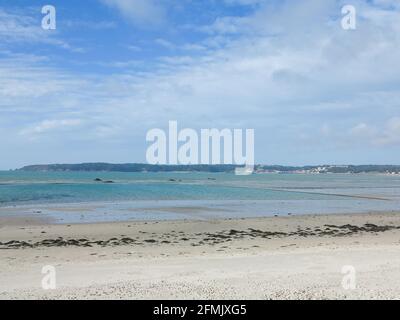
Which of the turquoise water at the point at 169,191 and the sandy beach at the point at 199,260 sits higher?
the sandy beach at the point at 199,260

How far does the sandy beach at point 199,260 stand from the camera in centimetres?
971

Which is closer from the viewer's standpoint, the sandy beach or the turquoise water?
the sandy beach

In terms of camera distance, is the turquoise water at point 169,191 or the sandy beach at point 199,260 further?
the turquoise water at point 169,191

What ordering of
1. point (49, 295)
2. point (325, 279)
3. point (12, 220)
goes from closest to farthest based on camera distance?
point (49, 295), point (325, 279), point (12, 220)

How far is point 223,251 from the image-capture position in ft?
55.6

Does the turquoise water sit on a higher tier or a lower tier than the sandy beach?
lower

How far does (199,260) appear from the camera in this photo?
45.8 ft

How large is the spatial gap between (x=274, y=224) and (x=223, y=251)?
9.09 metres

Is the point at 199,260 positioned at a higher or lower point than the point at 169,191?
higher

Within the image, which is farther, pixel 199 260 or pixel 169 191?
pixel 169 191

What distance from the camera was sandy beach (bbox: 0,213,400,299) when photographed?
31.9 feet
